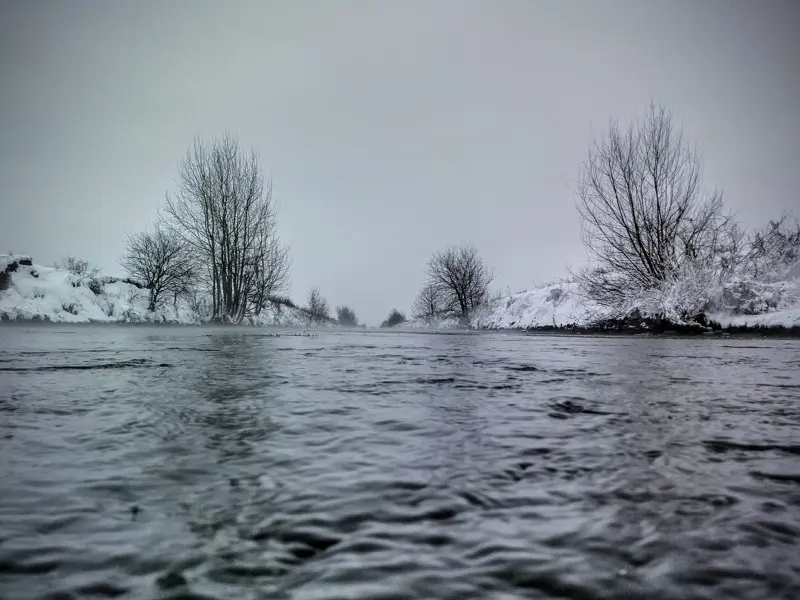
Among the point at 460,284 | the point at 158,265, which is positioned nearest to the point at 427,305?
the point at 460,284

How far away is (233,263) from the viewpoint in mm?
23641

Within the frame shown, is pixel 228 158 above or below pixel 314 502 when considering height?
above

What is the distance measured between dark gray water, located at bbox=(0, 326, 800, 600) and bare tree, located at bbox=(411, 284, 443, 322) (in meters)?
38.6

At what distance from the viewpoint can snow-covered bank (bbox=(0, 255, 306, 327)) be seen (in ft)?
63.5

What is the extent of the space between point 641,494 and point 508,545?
448 mm

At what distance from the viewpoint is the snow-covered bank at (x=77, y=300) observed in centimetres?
1936

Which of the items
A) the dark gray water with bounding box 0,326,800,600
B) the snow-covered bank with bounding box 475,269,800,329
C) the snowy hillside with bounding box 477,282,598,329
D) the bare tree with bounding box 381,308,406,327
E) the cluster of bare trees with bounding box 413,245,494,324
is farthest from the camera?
the bare tree with bounding box 381,308,406,327

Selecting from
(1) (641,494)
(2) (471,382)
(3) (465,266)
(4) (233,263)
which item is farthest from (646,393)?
(3) (465,266)

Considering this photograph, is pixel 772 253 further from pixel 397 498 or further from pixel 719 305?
pixel 397 498

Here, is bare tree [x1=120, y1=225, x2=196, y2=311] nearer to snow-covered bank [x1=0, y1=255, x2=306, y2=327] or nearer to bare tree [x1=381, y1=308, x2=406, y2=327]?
snow-covered bank [x1=0, y1=255, x2=306, y2=327]

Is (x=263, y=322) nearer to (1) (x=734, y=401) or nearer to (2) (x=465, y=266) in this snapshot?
(2) (x=465, y=266)

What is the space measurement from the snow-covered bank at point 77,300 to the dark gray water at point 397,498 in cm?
2142

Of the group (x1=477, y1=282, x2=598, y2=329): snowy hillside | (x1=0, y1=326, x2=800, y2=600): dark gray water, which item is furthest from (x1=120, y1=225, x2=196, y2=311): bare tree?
(x1=0, y1=326, x2=800, y2=600): dark gray water

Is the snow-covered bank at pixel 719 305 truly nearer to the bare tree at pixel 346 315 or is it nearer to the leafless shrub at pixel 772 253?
the leafless shrub at pixel 772 253
